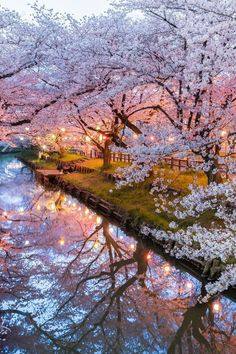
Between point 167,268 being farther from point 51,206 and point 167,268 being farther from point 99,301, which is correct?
point 51,206

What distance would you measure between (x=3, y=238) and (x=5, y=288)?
18.0ft

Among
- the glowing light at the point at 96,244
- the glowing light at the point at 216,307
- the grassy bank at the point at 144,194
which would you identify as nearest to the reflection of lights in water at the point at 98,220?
the grassy bank at the point at 144,194

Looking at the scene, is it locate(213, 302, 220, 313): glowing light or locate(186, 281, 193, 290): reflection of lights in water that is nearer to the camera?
locate(213, 302, 220, 313): glowing light

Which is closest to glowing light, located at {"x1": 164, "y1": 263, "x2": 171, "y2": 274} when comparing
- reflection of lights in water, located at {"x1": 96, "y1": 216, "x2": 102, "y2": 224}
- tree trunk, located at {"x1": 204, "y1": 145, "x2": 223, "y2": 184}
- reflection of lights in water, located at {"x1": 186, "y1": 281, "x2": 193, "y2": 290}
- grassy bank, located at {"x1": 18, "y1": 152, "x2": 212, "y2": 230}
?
reflection of lights in water, located at {"x1": 186, "y1": 281, "x2": 193, "y2": 290}

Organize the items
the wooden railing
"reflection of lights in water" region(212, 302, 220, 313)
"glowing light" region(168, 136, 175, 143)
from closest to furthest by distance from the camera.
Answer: "reflection of lights in water" region(212, 302, 220, 313), "glowing light" region(168, 136, 175, 143), the wooden railing

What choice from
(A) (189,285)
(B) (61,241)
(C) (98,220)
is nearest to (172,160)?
(C) (98,220)

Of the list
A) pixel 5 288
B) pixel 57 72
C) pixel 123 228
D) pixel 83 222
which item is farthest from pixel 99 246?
pixel 57 72

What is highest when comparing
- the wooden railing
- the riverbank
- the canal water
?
the wooden railing

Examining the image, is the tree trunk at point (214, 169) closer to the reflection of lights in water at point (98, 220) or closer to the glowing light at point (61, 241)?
the glowing light at point (61, 241)

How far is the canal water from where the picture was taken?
28.6 ft

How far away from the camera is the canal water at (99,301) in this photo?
8.70 meters

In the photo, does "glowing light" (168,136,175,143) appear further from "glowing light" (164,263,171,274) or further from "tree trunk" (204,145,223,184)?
"glowing light" (164,263,171,274)

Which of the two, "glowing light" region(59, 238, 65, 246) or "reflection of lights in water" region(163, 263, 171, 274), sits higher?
"glowing light" region(59, 238, 65, 246)

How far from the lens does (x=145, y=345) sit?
8609 mm
